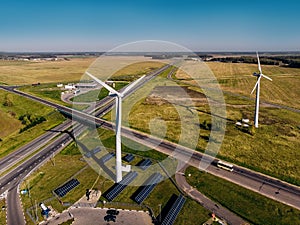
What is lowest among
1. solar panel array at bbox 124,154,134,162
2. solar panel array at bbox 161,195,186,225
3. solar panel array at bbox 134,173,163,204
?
solar panel array at bbox 161,195,186,225

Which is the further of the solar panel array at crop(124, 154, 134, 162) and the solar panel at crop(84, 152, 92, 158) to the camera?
the solar panel at crop(84, 152, 92, 158)

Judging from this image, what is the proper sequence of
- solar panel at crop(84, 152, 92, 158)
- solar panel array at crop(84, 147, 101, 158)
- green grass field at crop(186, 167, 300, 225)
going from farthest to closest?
solar panel array at crop(84, 147, 101, 158) → solar panel at crop(84, 152, 92, 158) → green grass field at crop(186, 167, 300, 225)

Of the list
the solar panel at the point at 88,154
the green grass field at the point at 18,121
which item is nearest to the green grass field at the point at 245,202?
the solar panel at the point at 88,154

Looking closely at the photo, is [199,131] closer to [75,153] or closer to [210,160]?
[210,160]

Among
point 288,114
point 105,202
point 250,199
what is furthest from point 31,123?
point 288,114

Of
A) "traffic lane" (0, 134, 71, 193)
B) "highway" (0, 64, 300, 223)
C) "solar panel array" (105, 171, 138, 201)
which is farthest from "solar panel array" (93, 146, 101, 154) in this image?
"solar panel array" (105, 171, 138, 201)

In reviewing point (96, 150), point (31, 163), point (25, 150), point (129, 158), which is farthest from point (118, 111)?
point (25, 150)

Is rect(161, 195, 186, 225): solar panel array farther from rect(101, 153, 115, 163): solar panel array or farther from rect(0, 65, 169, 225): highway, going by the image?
rect(0, 65, 169, 225): highway

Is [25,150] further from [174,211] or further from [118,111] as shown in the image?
[174,211]
